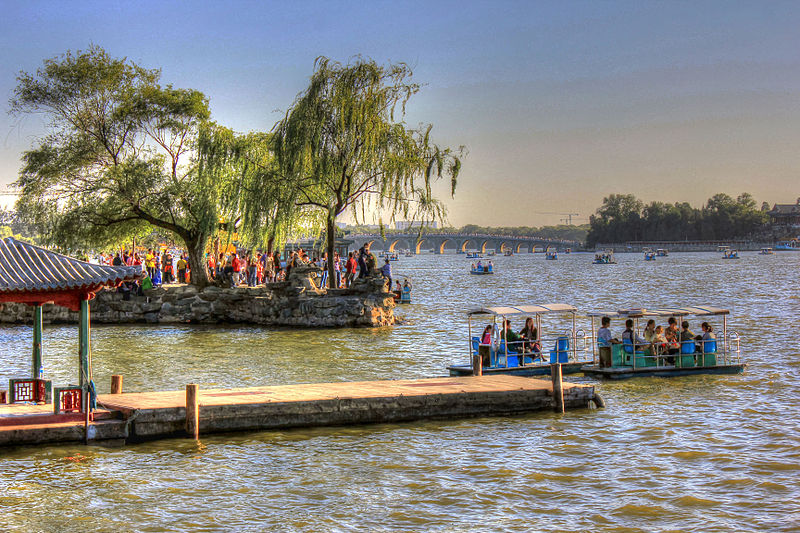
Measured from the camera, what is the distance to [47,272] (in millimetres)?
14773

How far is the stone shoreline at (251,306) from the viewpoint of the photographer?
36.1m

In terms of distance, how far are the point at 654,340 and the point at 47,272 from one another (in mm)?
15748

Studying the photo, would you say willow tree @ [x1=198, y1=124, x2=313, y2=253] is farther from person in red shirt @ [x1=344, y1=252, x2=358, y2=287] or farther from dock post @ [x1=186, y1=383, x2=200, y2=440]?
dock post @ [x1=186, y1=383, x2=200, y2=440]

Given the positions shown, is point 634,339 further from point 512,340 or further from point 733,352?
point 733,352

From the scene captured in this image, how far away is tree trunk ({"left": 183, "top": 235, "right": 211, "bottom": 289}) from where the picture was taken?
40.5 metres

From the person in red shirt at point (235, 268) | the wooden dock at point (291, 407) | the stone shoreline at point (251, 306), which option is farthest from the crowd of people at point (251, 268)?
the wooden dock at point (291, 407)

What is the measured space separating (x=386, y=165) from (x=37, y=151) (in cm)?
1736

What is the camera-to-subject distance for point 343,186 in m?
37.8

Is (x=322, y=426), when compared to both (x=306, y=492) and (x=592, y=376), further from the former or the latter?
(x=592, y=376)

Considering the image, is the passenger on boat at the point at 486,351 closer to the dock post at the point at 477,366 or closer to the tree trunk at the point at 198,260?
the dock post at the point at 477,366

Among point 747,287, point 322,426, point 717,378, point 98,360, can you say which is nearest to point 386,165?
point 98,360

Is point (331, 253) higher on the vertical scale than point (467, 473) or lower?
higher

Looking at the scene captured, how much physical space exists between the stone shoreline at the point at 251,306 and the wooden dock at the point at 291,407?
17.1 m

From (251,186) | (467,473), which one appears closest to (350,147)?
(251,186)
